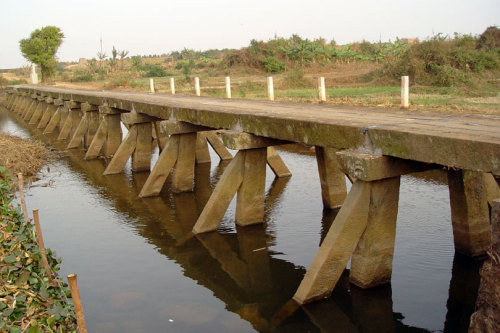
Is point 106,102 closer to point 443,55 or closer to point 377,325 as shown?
point 377,325

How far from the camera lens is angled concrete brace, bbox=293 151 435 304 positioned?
4.73m

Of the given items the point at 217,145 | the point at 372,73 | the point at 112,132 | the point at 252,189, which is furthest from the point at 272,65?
the point at 252,189

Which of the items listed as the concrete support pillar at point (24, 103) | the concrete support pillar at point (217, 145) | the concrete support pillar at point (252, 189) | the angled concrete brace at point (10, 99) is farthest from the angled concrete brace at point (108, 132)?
the angled concrete brace at point (10, 99)

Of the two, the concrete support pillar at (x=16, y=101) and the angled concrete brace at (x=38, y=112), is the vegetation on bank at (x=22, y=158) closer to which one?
the angled concrete brace at (x=38, y=112)

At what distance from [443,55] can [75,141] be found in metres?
14.6

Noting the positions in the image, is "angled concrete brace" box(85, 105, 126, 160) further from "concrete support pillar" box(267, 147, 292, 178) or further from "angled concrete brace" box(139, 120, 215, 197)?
"concrete support pillar" box(267, 147, 292, 178)

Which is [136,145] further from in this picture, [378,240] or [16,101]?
[16,101]

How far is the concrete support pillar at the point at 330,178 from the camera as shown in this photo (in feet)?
25.3

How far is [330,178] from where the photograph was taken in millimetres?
7930

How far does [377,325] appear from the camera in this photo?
16.0 feet

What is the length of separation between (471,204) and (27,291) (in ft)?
15.2

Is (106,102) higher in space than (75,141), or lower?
higher

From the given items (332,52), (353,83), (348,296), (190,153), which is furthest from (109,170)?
(332,52)

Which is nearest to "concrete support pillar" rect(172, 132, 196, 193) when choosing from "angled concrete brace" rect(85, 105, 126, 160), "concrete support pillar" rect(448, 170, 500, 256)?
"angled concrete brace" rect(85, 105, 126, 160)
